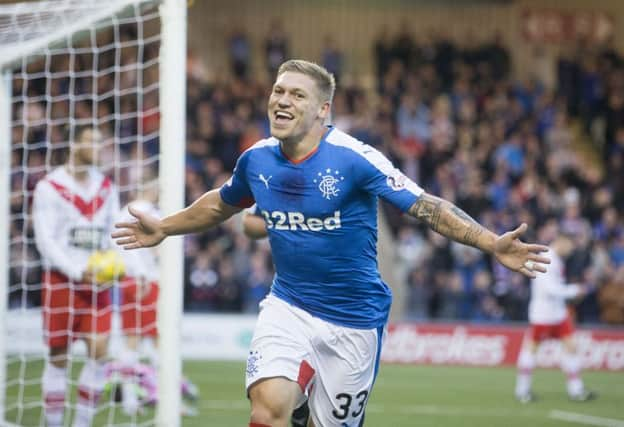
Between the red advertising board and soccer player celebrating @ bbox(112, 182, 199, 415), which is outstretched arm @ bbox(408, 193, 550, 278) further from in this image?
the red advertising board

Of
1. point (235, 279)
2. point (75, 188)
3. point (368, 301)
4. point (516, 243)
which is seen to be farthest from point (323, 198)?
point (235, 279)

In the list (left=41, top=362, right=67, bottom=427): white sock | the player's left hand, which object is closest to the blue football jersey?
the player's left hand

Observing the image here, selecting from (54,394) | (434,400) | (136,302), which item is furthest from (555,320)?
(54,394)

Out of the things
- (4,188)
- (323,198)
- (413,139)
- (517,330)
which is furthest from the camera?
(413,139)

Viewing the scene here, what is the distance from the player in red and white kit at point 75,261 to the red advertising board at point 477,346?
8.31 m

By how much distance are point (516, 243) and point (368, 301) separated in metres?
1.06

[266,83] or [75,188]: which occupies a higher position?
[266,83]

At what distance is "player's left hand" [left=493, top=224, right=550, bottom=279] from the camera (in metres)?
4.75

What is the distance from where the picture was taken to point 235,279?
16031 mm

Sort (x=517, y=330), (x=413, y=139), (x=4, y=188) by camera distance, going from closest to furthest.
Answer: (x=4, y=188) < (x=517, y=330) < (x=413, y=139)

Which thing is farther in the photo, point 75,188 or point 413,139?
point 413,139

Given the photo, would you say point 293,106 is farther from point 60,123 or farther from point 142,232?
point 60,123

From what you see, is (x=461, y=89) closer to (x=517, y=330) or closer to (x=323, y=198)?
(x=517, y=330)

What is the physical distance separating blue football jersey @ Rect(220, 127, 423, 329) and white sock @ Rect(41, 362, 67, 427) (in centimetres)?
288
